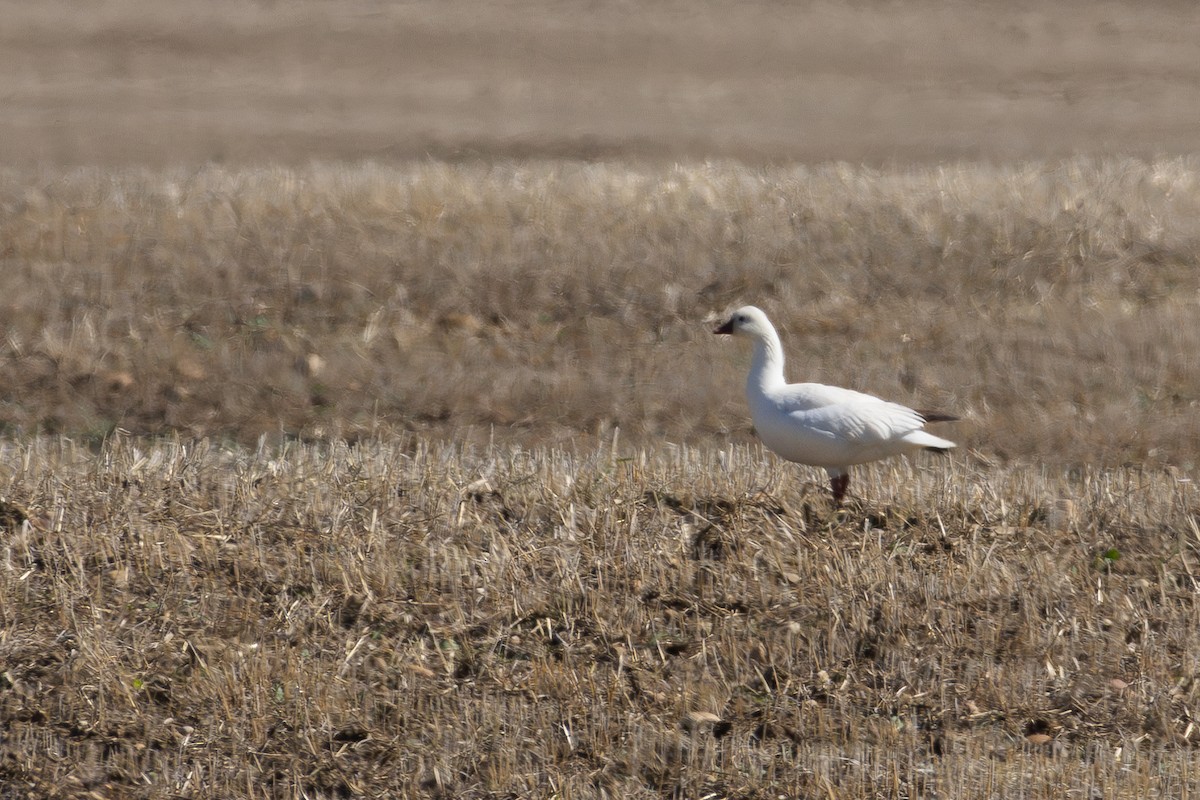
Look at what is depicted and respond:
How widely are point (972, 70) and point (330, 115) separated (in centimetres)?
1378

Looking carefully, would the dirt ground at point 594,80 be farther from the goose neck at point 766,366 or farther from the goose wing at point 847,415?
the goose wing at point 847,415

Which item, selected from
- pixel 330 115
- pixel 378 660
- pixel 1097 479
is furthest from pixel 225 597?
pixel 330 115

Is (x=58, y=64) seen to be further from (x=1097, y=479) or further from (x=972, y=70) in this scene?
(x=1097, y=479)

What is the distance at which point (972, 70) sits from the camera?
3250 cm

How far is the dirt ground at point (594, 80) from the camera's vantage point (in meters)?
25.8

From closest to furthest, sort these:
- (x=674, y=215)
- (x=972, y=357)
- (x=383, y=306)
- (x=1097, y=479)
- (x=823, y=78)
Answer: (x=1097, y=479) < (x=972, y=357) < (x=383, y=306) < (x=674, y=215) < (x=823, y=78)

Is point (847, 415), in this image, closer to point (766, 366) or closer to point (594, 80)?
point (766, 366)

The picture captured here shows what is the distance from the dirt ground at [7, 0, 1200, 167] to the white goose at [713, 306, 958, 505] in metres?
16.1

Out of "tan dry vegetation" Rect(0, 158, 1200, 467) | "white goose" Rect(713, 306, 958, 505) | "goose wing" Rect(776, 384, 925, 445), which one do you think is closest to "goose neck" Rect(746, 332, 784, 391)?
"white goose" Rect(713, 306, 958, 505)

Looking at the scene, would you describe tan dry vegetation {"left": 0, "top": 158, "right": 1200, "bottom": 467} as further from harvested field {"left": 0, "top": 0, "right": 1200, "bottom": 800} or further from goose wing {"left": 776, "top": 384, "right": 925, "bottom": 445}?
goose wing {"left": 776, "top": 384, "right": 925, "bottom": 445}

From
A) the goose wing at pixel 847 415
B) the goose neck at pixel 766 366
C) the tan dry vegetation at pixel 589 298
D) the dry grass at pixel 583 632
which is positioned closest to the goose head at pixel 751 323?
the goose neck at pixel 766 366

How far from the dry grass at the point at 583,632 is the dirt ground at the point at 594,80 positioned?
52.1ft

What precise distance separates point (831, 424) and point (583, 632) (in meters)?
1.75

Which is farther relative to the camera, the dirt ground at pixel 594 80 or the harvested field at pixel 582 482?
the dirt ground at pixel 594 80
